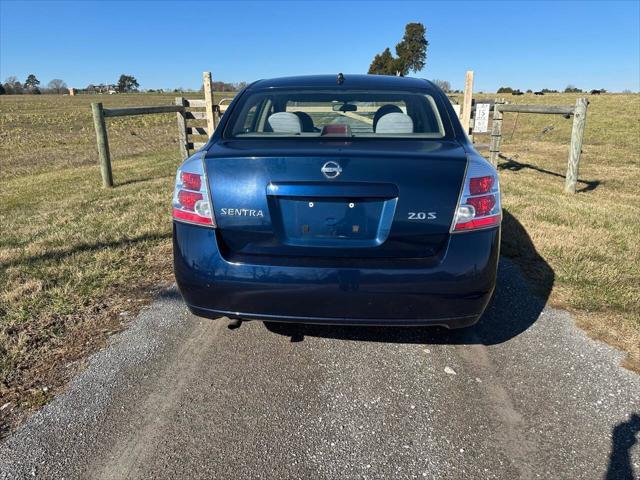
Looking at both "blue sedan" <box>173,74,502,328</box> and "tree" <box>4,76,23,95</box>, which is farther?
"tree" <box>4,76,23,95</box>

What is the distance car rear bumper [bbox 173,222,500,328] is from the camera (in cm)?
229

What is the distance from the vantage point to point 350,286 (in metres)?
2.29

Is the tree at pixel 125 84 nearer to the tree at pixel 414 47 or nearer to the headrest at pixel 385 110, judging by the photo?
the tree at pixel 414 47

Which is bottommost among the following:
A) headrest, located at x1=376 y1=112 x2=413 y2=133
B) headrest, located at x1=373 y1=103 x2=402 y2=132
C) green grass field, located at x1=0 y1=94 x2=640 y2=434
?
green grass field, located at x1=0 y1=94 x2=640 y2=434

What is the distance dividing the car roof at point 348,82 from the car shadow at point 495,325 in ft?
5.35

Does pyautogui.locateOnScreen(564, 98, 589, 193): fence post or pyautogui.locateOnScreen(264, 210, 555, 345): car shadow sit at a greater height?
pyautogui.locateOnScreen(564, 98, 589, 193): fence post

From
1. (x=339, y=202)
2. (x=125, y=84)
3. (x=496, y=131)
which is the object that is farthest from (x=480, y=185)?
(x=125, y=84)

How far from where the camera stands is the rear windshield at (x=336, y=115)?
9.48 ft

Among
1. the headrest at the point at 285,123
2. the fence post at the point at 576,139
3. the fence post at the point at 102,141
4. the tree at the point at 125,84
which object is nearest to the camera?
the headrest at the point at 285,123

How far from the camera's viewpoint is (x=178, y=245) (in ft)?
8.16

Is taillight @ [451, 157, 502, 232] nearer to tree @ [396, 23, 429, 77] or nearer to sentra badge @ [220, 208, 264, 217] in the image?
sentra badge @ [220, 208, 264, 217]

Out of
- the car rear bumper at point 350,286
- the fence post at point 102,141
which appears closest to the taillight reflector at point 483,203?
the car rear bumper at point 350,286


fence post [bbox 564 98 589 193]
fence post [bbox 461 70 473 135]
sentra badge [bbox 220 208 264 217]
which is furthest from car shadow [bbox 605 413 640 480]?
fence post [bbox 461 70 473 135]

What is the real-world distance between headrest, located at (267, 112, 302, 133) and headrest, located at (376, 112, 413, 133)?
52 centimetres
